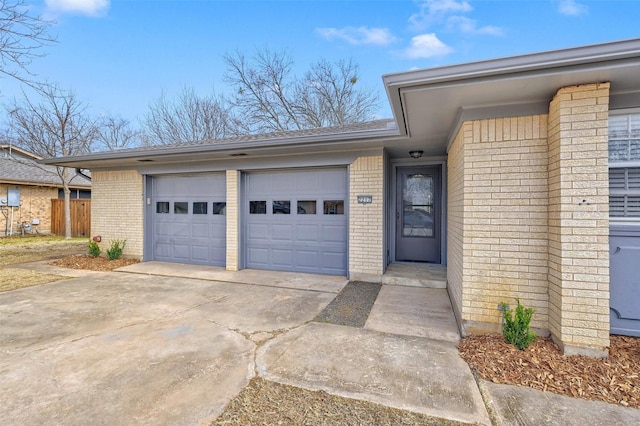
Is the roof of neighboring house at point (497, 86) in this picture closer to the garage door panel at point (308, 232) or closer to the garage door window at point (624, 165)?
the garage door window at point (624, 165)

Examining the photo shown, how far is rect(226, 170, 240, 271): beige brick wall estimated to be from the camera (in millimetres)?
6781

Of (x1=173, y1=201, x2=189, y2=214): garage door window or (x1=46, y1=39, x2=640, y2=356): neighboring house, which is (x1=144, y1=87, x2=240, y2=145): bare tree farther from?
(x1=46, y1=39, x2=640, y2=356): neighboring house

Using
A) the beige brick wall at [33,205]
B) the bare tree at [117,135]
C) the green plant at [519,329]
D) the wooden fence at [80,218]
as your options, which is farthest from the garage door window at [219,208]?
the bare tree at [117,135]

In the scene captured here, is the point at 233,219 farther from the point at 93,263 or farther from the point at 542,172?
the point at 542,172

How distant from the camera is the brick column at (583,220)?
2777mm

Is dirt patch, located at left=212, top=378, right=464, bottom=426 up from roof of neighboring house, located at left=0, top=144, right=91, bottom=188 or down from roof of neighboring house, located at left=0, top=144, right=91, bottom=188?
down

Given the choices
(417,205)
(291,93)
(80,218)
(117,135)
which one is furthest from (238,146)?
(117,135)

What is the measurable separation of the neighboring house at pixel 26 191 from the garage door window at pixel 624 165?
18.0 metres

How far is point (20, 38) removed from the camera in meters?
5.39

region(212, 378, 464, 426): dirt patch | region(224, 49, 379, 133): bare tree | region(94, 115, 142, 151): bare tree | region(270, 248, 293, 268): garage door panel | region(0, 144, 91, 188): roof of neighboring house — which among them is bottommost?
region(212, 378, 464, 426): dirt patch

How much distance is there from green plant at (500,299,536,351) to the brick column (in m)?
0.26

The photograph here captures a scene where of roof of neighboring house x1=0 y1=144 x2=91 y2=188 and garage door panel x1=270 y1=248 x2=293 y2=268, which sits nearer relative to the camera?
garage door panel x1=270 y1=248 x2=293 y2=268

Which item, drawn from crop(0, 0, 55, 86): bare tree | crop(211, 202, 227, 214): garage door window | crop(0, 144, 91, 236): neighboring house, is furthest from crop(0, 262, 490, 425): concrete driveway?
crop(0, 144, 91, 236): neighboring house

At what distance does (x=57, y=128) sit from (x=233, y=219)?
12573 mm
